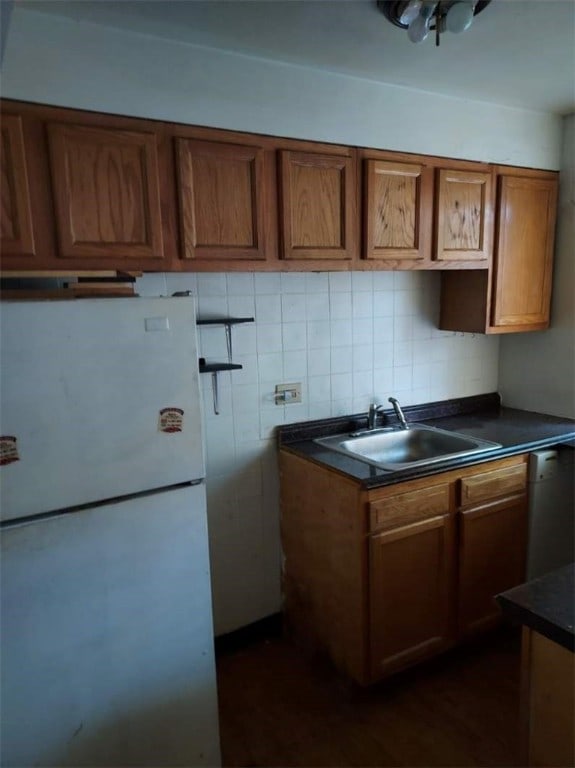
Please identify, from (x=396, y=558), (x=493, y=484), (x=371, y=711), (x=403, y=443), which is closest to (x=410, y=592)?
(x=396, y=558)

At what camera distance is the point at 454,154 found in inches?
86.1

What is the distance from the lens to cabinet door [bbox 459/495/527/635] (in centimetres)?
213

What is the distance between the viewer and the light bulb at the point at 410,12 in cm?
140

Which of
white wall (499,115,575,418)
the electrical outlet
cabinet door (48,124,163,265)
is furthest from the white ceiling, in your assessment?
the electrical outlet

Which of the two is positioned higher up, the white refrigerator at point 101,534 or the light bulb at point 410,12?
the light bulb at point 410,12

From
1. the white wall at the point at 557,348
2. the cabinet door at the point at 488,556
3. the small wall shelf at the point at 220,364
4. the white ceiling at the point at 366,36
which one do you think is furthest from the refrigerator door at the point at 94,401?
the white wall at the point at 557,348

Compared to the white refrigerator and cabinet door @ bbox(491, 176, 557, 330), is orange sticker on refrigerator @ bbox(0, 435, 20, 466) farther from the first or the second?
cabinet door @ bbox(491, 176, 557, 330)

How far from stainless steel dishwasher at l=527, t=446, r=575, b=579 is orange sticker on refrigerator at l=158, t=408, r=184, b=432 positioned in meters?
1.63

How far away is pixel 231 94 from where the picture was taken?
5.58 ft

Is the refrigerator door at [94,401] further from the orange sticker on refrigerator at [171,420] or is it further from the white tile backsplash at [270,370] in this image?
the white tile backsplash at [270,370]

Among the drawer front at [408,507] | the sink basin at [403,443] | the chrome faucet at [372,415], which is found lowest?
the drawer front at [408,507]

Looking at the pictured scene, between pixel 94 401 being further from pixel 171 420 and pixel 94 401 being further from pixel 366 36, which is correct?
pixel 366 36

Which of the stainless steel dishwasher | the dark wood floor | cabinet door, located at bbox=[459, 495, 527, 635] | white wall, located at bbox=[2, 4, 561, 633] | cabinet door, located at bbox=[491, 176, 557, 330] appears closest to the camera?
white wall, located at bbox=[2, 4, 561, 633]

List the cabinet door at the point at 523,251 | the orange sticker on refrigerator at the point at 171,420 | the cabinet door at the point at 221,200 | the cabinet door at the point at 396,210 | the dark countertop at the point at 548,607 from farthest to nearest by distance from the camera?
the cabinet door at the point at 523,251 → the cabinet door at the point at 396,210 → the cabinet door at the point at 221,200 → the orange sticker on refrigerator at the point at 171,420 → the dark countertop at the point at 548,607
